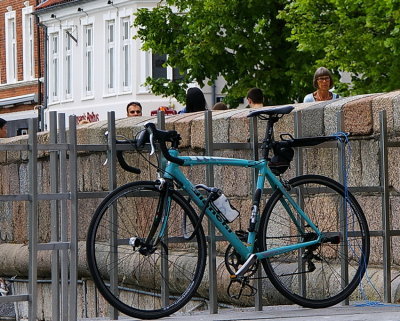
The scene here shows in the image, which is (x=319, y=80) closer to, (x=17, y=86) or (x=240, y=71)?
(x=240, y=71)

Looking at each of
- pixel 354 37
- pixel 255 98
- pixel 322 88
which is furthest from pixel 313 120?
pixel 354 37

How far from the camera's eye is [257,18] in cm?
3741

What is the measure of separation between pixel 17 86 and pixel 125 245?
162 ft

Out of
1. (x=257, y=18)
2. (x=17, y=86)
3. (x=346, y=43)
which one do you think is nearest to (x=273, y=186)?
(x=346, y=43)

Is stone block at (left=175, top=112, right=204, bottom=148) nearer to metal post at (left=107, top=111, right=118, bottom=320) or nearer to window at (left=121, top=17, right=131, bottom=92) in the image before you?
metal post at (left=107, top=111, right=118, bottom=320)

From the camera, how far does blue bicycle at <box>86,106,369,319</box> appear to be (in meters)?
9.88

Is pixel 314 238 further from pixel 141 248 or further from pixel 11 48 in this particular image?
pixel 11 48

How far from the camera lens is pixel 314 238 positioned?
1065cm

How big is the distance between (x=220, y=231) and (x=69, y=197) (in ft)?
3.34

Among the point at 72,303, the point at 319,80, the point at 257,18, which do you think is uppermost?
the point at 257,18

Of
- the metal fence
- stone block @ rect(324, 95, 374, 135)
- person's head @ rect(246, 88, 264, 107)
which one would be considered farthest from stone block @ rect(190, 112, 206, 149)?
person's head @ rect(246, 88, 264, 107)

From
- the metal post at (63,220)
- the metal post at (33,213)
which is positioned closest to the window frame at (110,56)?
the metal post at (63,220)

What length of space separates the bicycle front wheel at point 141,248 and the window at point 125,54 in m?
41.7

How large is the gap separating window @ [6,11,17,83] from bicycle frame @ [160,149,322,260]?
50.1 metres
